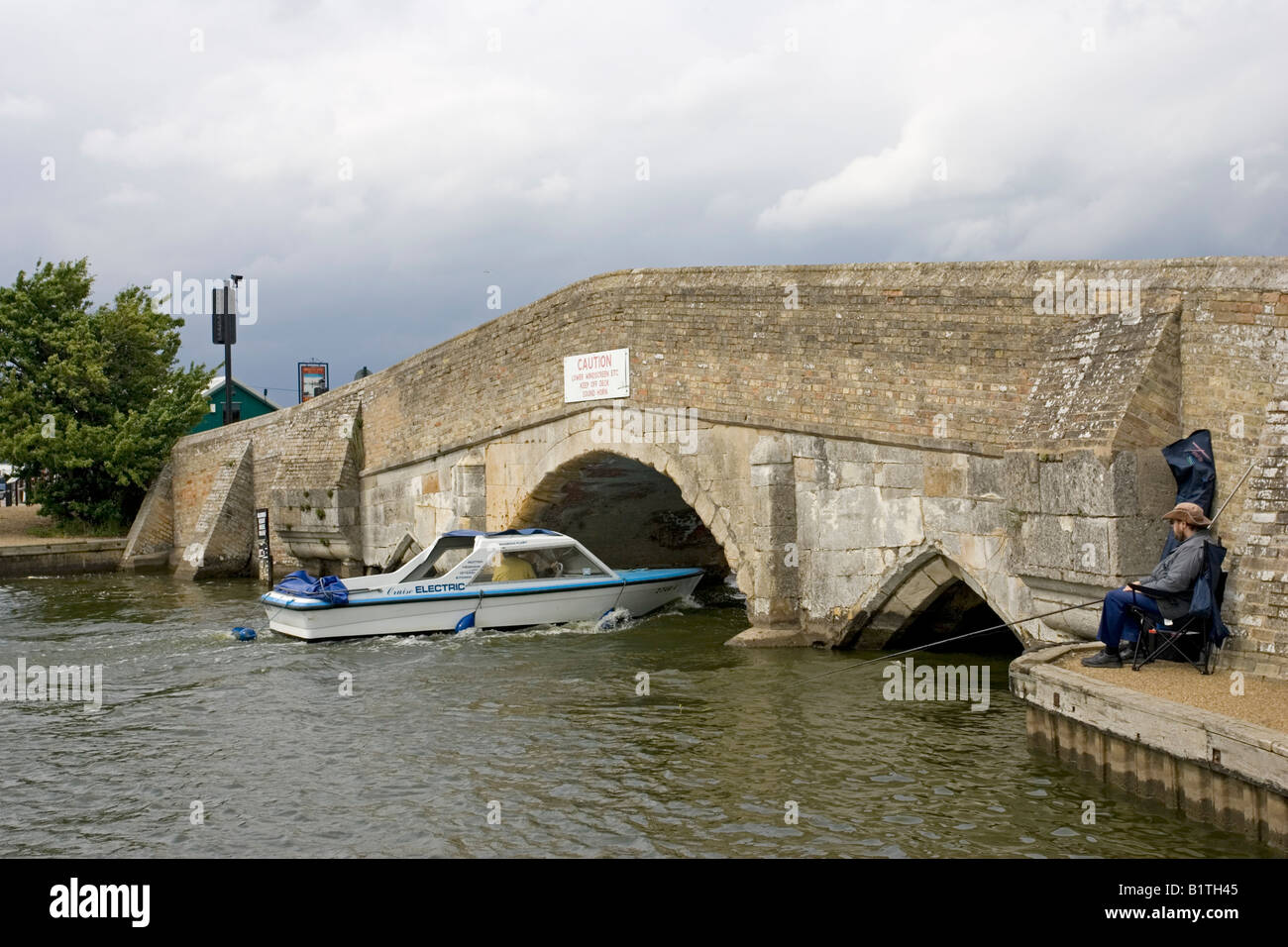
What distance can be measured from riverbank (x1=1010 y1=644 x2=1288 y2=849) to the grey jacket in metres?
0.43

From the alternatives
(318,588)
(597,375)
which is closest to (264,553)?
(318,588)

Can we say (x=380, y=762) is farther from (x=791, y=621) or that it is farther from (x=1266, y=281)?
(x=1266, y=281)

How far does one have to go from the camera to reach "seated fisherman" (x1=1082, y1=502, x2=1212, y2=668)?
746 cm

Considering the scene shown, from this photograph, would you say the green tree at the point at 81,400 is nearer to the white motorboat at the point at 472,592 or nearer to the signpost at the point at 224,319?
the signpost at the point at 224,319

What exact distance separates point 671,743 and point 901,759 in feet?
5.75

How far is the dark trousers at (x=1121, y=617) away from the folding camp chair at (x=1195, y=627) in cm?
4

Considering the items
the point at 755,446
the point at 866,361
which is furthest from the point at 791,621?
the point at 866,361

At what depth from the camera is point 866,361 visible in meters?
11.5

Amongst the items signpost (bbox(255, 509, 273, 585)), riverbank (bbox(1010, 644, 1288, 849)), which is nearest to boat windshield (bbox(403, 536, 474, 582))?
signpost (bbox(255, 509, 273, 585))

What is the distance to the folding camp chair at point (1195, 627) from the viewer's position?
7418 millimetres

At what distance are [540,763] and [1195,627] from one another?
15.1ft

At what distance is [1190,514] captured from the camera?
771 centimetres

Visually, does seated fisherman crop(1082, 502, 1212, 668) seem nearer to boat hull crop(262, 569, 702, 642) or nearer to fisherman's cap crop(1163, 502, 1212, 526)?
fisherman's cap crop(1163, 502, 1212, 526)

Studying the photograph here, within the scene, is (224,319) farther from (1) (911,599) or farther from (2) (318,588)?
(1) (911,599)
